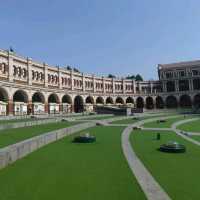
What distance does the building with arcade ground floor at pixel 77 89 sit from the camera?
46.3 metres

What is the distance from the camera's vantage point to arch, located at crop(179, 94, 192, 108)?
89.3 metres

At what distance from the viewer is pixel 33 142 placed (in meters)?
14.9

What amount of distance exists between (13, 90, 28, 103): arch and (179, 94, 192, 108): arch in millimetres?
61662

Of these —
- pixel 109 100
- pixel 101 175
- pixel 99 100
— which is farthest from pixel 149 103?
pixel 101 175

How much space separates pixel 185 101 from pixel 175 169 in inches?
3339

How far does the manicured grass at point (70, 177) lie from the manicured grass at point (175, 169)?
4.04 ft

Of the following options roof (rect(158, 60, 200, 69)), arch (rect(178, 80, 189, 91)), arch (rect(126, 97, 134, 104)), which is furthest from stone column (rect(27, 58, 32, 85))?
arch (rect(178, 80, 189, 91))

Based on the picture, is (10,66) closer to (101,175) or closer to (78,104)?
(78,104)

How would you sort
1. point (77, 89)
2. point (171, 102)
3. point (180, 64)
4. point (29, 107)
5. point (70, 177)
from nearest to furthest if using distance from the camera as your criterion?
point (70, 177) → point (29, 107) → point (77, 89) → point (171, 102) → point (180, 64)

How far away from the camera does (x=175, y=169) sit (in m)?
11.4

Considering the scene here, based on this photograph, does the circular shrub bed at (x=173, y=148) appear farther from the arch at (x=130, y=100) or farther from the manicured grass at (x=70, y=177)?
the arch at (x=130, y=100)

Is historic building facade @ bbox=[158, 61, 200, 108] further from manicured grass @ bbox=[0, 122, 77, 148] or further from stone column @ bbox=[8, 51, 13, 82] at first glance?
manicured grass @ bbox=[0, 122, 77, 148]

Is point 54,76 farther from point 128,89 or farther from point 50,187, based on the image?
point 50,187

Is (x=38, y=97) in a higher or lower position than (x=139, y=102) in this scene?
higher
